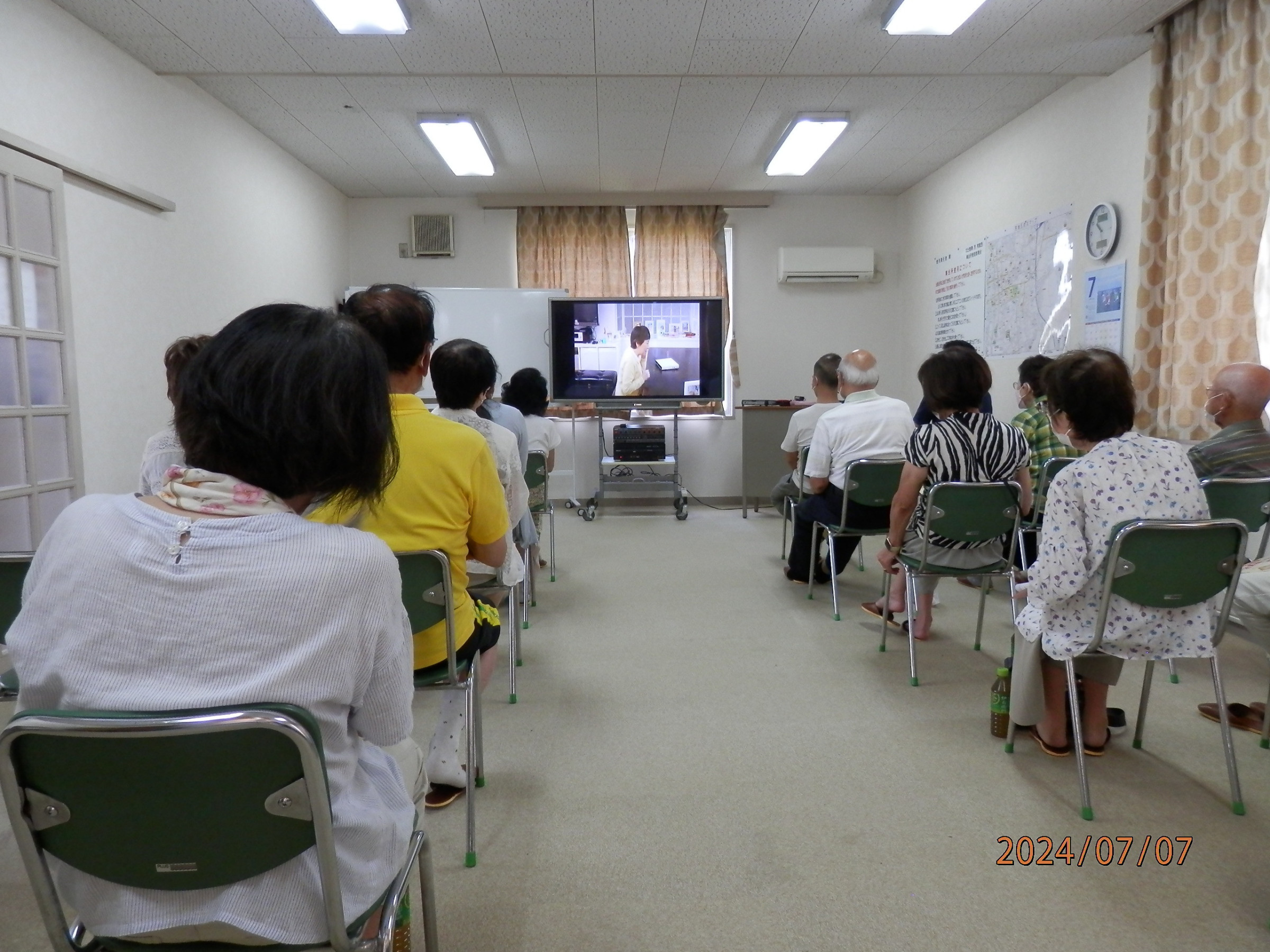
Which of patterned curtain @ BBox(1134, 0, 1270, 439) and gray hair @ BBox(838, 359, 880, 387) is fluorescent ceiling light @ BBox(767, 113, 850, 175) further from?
gray hair @ BBox(838, 359, 880, 387)

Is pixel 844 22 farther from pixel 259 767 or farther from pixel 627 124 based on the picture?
pixel 259 767

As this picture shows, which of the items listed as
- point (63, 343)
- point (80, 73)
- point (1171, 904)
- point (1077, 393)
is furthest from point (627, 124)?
point (1171, 904)

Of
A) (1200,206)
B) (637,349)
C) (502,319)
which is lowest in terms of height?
(637,349)

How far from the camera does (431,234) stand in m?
6.63

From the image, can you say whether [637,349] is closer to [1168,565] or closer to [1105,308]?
[1105,308]

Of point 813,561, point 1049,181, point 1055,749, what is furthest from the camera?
point 1049,181

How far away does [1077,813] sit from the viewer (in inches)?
74.3

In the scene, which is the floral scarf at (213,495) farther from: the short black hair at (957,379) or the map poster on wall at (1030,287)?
the map poster on wall at (1030,287)

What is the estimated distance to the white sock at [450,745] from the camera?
6.50 feet

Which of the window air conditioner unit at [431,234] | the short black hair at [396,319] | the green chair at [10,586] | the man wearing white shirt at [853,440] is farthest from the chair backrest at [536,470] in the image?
the window air conditioner unit at [431,234]

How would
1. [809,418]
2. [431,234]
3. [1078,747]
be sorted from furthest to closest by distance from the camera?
[431,234] < [809,418] < [1078,747]

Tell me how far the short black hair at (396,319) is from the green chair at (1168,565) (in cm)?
157
